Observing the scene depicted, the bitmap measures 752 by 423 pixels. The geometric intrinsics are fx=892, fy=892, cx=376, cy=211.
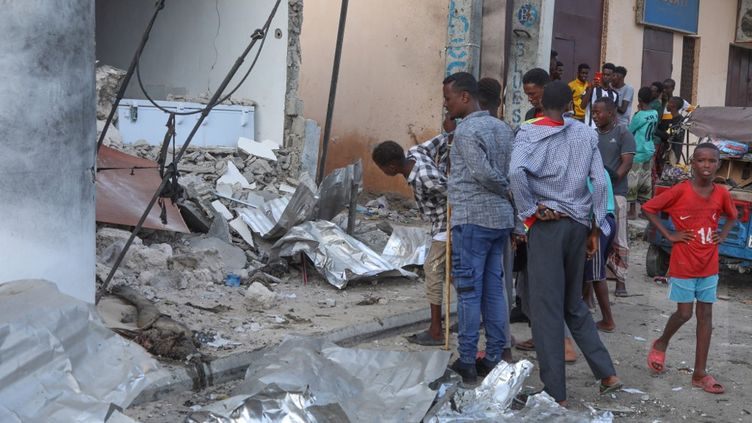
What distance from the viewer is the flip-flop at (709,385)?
5.28 m

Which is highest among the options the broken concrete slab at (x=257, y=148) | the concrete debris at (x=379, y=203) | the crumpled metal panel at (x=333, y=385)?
the broken concrete slab at (x=257, y=148)

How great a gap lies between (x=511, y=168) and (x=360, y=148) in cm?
924

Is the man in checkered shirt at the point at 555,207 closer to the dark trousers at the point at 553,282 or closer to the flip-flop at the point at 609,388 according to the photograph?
the dark trousers at the point at 553,282

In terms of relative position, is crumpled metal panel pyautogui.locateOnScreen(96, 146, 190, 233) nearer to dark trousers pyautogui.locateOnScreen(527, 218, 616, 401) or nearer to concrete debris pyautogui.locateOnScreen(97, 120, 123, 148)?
concrete debris pyautogui.locateOnScreen(97, 120, 123, 148)

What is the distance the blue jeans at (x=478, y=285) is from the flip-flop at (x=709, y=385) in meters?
1.19

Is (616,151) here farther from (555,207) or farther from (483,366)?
(555,207)

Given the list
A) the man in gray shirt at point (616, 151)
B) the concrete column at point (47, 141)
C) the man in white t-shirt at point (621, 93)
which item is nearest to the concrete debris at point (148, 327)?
the concrete column at point (47, 141)

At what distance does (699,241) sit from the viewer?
525cm

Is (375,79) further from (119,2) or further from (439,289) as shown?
(439,289)

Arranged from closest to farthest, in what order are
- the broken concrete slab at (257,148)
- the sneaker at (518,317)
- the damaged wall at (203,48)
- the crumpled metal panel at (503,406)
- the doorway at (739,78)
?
the crumpled metal panel at (503,406) < the sneaker at (518,317) < the broken concrete slab at (257,148) < the damaged wall at (203,48) < the doorway at (739,78)

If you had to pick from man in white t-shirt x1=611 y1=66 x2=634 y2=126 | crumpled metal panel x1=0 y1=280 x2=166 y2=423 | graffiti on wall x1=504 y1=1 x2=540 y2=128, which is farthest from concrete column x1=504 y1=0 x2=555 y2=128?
crumpled metal panel x1=0 y1=280 x2=166 y2=423

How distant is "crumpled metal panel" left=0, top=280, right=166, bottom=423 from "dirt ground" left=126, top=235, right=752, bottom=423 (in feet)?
1.65

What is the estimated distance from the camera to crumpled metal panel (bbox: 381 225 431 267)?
8.26 meters

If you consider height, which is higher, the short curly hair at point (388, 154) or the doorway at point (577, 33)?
the doorway at point (577, 33)
